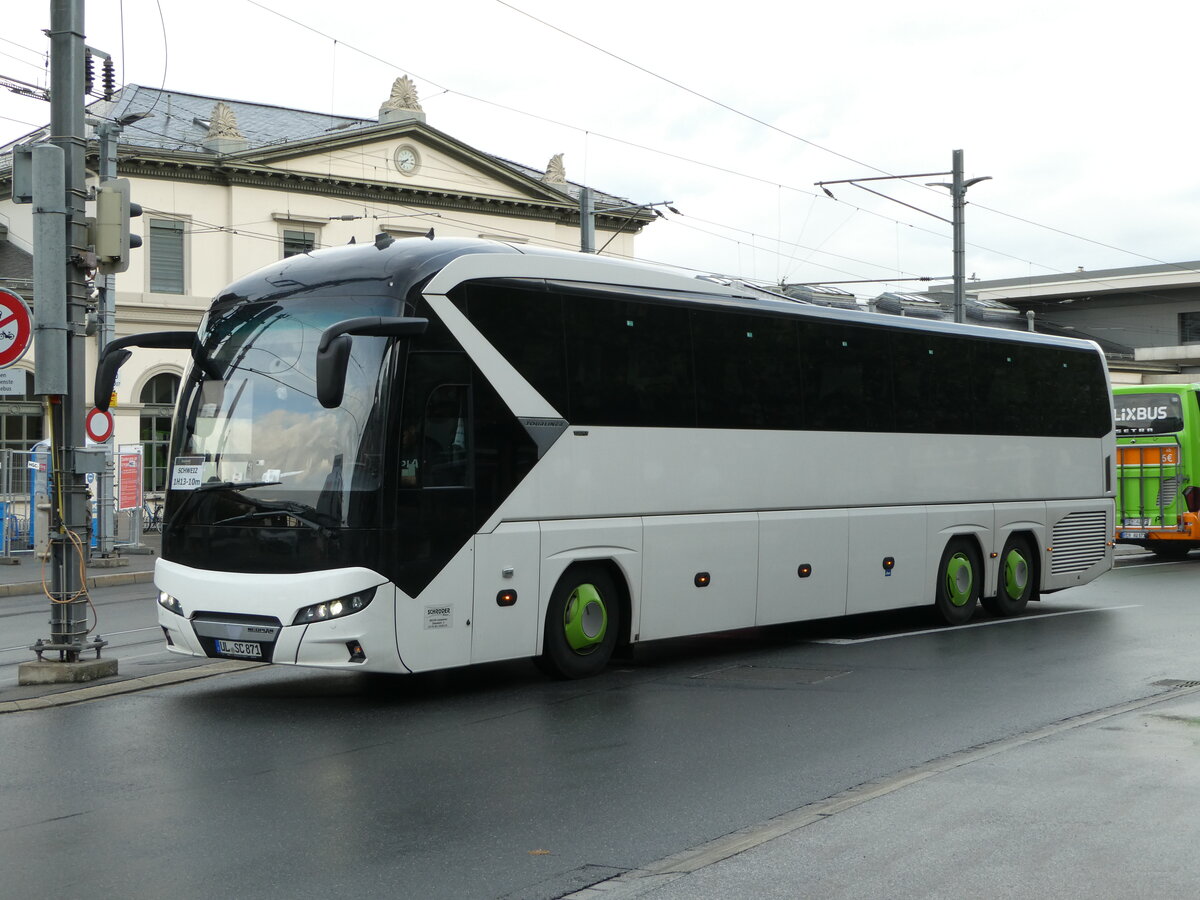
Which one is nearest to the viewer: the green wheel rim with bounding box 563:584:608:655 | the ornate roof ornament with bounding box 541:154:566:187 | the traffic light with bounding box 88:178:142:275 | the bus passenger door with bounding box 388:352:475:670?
the bus passenger door with bounding box 388:352:475:670

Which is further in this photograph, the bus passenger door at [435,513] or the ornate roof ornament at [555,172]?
the ornate roof ornament at [555,172]

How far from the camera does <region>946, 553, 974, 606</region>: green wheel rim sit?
15891mm

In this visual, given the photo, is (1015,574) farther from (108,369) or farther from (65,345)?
(65,345)

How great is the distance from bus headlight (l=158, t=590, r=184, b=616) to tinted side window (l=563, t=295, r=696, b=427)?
3.23m

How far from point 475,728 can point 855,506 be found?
19.8ft

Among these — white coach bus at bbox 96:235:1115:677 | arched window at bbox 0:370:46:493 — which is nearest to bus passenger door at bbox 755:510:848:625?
white coach bus at bbox 96:235:1115:677

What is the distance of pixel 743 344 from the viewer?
1330cm

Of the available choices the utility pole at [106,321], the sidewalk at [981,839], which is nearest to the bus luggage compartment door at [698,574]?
the sidewalk at [981,839]

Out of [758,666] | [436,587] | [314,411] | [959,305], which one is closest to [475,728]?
[436,587]

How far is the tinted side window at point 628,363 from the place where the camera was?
11.6 meters

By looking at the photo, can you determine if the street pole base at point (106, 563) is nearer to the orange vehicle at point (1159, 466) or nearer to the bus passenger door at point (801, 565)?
the bus passenger door at point (801, 565)

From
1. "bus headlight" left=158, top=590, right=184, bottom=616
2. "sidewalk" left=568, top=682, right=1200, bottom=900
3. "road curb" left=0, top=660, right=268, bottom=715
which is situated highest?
"bus headlight" left=158, top=590, right=184, bottom=616

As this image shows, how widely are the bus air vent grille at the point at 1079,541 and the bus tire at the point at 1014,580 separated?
331mm

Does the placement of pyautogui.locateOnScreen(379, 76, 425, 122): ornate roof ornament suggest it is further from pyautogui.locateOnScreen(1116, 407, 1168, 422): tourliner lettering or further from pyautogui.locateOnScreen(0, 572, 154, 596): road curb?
pyautogui.locateOnScreen(1116, 407, 1168, 422): tourliner lettering
